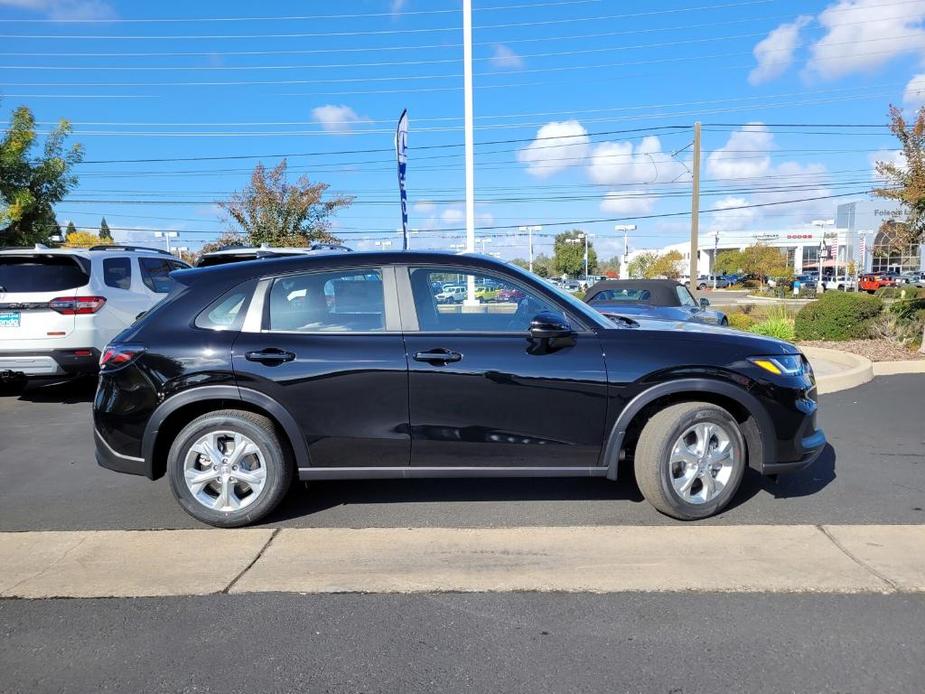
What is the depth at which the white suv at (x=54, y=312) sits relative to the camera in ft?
24.0

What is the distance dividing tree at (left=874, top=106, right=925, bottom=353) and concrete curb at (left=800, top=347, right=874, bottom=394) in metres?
1.60

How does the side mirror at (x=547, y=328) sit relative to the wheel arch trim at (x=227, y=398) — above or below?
above

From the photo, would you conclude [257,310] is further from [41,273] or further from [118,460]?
[41,273]

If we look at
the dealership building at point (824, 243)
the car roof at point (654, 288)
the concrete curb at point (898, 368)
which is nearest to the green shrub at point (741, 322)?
the car roof at point (654, 288)

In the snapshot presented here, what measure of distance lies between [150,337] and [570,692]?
127 inches

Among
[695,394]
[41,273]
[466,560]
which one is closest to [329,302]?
[466,560]

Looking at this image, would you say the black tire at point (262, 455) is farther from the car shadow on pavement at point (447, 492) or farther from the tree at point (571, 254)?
the tree at point (571, 254)

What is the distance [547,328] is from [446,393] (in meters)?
0.74

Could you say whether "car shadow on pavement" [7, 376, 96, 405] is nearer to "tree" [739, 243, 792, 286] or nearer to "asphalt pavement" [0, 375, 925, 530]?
"asphalt pavement" [0, 375, 925, 530]

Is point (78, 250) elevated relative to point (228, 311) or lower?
elevated

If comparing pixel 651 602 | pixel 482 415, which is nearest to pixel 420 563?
pixel 482 415

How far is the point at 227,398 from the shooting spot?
409cm

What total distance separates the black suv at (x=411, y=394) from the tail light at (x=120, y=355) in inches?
0.4

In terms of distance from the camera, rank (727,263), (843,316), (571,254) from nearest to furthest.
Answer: (843,316) → (727,263) → (571,254)
